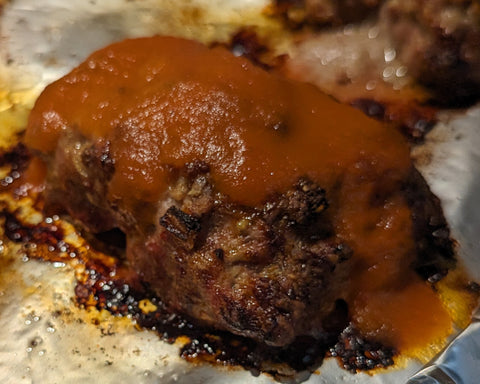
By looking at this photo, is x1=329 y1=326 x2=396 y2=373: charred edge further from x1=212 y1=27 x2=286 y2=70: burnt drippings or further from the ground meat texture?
x1=212 y1=27 x2=286 y2=70: burnt drippings

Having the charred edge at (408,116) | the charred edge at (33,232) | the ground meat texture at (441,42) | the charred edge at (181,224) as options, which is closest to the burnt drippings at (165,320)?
the charred edge at (33,232)

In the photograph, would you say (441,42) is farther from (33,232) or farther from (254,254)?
(33,232)

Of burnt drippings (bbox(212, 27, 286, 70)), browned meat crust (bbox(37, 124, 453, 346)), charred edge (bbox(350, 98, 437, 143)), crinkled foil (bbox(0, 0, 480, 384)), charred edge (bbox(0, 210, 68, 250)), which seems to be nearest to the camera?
browned meat crust (bbox(37, 124, 453, 346))

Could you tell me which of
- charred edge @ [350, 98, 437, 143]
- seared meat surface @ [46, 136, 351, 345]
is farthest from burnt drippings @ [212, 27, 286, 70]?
seared meat surface @ [46, 136, 351, 345]

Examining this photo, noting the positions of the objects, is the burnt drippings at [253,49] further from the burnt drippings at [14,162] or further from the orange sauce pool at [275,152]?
the burnt drippings at [14,162]

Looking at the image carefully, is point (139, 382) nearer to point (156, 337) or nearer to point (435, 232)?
point (156, 337)

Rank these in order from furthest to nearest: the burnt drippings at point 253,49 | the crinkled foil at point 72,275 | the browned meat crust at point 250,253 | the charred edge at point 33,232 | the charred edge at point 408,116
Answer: the burnt drippings at point 253,49 → the charred edge at point 408,116 → the charred edge at point 33,232 → the crinkled foil at point 72,275 → the browned meat crust at point 250,253

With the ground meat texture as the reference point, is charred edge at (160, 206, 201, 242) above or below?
below
